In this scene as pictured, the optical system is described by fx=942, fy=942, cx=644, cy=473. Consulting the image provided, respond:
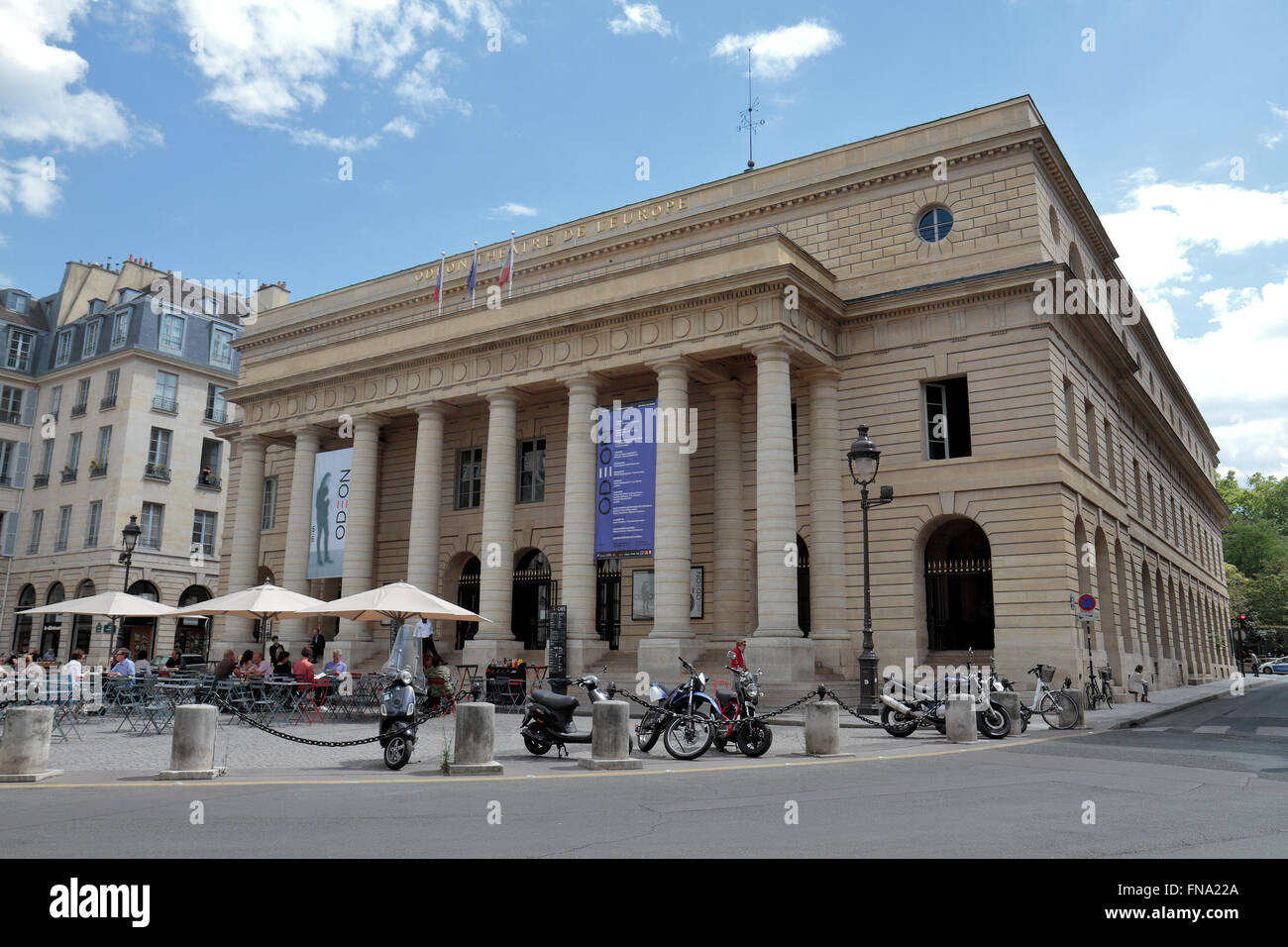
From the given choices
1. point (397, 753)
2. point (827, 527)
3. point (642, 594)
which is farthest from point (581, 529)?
point (397, 753)

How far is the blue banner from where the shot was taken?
88.5ft

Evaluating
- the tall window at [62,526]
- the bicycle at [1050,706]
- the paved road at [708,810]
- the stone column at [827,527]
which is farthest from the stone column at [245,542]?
the bicycle at [1050,706]

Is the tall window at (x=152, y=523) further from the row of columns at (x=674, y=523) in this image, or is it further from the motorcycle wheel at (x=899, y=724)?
the motorcycle wheel at (x=899, y=724)

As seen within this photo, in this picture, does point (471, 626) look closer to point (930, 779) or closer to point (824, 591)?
point (824, 591)

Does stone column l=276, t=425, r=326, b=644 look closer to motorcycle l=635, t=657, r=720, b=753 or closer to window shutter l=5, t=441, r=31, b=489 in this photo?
motorcycle l=635, t=657, r=720, b=753

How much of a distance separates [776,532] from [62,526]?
40.5 meters

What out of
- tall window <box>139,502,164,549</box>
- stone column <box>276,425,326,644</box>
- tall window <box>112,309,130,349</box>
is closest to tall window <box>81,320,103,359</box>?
tall window <box>112,309,130,349</box>

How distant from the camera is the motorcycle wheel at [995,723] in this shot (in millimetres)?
16984

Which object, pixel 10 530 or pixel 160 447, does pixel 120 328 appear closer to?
pixel 160 447

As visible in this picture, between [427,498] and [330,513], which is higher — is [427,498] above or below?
above

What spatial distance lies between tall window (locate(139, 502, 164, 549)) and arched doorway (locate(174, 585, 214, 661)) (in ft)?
10.2

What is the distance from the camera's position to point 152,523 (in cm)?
4691
